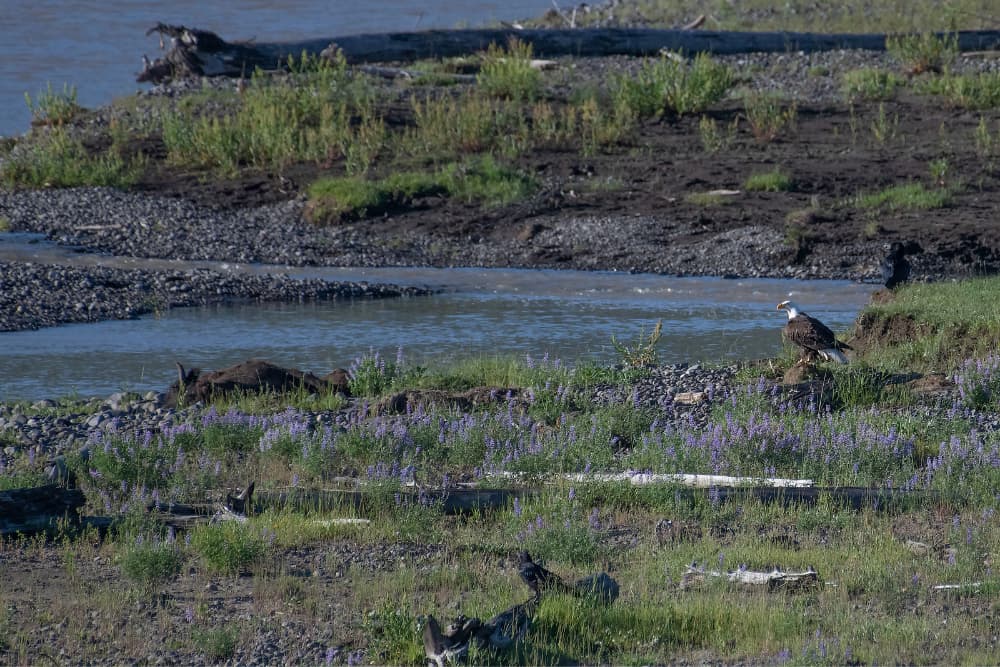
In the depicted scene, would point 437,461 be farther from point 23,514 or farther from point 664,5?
point 664,5

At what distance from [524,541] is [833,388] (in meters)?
3.74

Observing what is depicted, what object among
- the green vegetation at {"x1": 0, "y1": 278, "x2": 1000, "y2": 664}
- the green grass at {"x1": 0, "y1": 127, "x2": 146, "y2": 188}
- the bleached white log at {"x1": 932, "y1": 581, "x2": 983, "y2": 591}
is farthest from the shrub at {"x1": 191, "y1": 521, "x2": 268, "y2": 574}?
the green grass at {"x1": 0, "y1": 127, "x2": 146, "y2": 188}

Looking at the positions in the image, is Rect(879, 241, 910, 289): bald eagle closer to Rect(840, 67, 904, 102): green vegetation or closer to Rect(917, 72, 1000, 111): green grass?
Rect(917, 72, 1000, 111): green grass

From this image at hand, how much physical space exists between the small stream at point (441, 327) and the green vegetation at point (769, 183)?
3.13 meters

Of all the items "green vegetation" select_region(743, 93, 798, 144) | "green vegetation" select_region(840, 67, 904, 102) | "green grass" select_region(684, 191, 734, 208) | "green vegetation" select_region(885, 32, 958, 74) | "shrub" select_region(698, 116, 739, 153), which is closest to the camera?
"green grass" select_region(684, 191, 734, 208)

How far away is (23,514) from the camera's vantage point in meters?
6.60

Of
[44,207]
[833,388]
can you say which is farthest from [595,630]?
[44,207]

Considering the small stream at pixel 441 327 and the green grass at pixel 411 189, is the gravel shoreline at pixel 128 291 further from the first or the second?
the green grass at pixel 411 189

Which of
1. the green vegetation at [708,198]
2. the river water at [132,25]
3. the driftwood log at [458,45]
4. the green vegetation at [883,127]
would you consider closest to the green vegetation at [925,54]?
the driftwood log at [458,45]

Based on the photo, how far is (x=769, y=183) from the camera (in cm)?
1917

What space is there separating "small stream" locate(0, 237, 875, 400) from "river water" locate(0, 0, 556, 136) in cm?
1692

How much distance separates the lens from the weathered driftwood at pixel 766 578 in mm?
5789

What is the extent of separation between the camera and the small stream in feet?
41.4

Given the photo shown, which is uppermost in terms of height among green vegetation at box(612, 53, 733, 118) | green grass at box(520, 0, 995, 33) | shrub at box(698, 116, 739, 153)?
green grass at box(520, 0, 995, 33)
